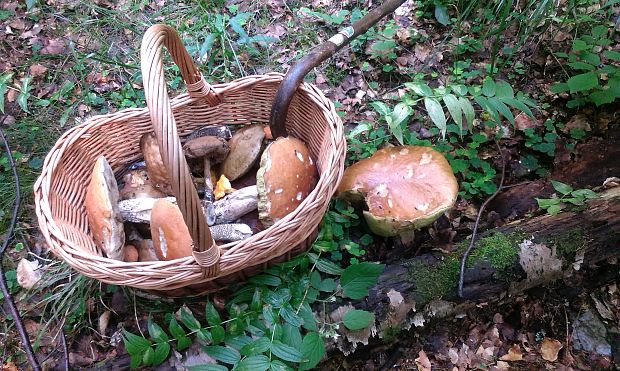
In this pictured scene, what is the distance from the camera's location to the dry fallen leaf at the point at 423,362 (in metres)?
2.30

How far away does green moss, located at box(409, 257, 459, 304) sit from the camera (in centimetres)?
216

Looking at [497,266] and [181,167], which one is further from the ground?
[181,167]

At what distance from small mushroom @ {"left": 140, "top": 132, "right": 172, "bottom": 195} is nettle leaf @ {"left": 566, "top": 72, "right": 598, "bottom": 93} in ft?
8.32

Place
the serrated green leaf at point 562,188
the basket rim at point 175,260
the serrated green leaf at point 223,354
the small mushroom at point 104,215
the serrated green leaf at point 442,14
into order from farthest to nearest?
the serrated green leaf at point 442,14
the serrated green leaf at point 562,188
the small mushroom at point 104,215
the serrated green leaf at point 223,354
the basket rim at point 175,260

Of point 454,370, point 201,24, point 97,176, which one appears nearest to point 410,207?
point 454,370

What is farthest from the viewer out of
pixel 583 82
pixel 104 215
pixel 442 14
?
pixel 442 14

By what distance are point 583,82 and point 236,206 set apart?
2324 mm

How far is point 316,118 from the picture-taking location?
2.44 metres

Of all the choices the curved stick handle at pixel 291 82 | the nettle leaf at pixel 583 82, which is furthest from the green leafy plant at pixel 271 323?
the nettle leaf at pixel 583 82

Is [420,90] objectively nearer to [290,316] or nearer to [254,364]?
[290,316]

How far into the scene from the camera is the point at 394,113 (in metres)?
2.31

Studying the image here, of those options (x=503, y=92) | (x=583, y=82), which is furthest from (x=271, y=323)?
(x=583, y=82)

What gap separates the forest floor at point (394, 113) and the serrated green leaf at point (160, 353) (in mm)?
223

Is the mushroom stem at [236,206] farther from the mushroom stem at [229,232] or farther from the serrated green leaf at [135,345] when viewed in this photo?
the serrated green leaf at [135,345]
